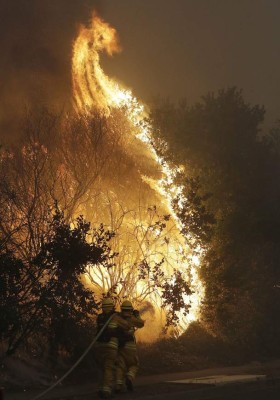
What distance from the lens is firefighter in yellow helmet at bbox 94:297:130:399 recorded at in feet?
32.9

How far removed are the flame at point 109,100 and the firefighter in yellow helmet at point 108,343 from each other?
6867mm

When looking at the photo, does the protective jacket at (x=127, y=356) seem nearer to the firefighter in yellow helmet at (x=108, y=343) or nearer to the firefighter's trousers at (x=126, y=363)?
the firefighter's trousers at (x=126, y=363)

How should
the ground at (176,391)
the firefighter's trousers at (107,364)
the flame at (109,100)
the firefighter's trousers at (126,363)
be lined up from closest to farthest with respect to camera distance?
1. the firefighter's trousers at (107,364)
2. the ground at (176,391)
3. the firefighter's trousers at (126,363)
4. the flame at (109,100)

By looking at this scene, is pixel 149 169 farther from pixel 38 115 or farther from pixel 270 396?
pixel 270 396

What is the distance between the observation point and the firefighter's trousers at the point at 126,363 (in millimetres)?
10617

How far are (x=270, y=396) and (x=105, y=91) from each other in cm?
1123

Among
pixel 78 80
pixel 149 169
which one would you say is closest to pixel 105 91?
pixel 78 80

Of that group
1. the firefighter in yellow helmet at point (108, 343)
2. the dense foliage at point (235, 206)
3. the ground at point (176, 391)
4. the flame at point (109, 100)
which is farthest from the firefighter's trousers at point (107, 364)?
the dense foliage at point (235, 206)

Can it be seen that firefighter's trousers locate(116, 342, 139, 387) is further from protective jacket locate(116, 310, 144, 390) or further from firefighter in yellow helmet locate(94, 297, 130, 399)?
firefighter in yellow helmet locate(94, 297, 130, 399)

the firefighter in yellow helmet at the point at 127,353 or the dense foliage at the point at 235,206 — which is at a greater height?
the dense foliage at the point at 235,206

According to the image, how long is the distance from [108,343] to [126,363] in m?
0.75

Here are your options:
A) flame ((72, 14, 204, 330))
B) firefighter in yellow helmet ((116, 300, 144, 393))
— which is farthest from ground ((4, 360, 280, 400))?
flame ((72, 14, 204, 330))

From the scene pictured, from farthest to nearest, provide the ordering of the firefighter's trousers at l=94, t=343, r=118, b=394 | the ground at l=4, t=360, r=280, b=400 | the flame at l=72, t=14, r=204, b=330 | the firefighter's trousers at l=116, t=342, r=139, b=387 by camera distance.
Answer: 1. the flame at l=72, t=14, r=204, b=330
2. the firefighter's trousers at l=116, t=342, r=139, b=387
3. the ground at l=4, t=360, r=280, b=400
4. the firefighter's trousers at l=94, t=343, r=118, b=394

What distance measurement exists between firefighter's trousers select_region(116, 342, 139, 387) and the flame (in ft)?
21.6
